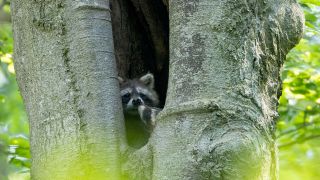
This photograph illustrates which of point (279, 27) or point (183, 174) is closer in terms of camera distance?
point (183, 174)

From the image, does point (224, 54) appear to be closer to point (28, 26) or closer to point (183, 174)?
point (183, 174)

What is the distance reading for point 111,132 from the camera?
365 cm

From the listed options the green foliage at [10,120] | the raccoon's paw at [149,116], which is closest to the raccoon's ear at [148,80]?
the green foliage at [10,120]

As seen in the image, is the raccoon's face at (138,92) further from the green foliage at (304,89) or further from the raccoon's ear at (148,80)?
the green foliage at (304,89)

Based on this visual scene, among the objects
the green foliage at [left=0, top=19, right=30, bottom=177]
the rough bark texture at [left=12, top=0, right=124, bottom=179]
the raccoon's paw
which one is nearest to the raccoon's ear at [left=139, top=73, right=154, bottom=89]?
the green foliage at [left=0, top=19, right=30, bottom=177]

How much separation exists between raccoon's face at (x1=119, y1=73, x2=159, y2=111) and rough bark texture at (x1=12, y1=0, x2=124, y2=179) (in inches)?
82.1

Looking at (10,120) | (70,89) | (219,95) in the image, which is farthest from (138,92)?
(219,95)

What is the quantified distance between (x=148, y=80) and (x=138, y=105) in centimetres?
28

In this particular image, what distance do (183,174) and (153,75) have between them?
2669 mm

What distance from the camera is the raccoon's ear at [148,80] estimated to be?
5.93 metres

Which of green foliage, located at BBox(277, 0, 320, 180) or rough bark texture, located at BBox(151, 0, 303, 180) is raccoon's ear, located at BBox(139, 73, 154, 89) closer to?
green foliage, located at BBox(277, 0, 320, 180)

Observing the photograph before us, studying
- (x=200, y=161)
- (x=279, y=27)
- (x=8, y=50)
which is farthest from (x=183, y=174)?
(x=8, y=50)

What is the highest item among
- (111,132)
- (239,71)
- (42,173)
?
(239,71)

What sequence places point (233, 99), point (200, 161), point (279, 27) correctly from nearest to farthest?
1. point (200, 161)
2. point (233, 99)
3. point (279, 27)
